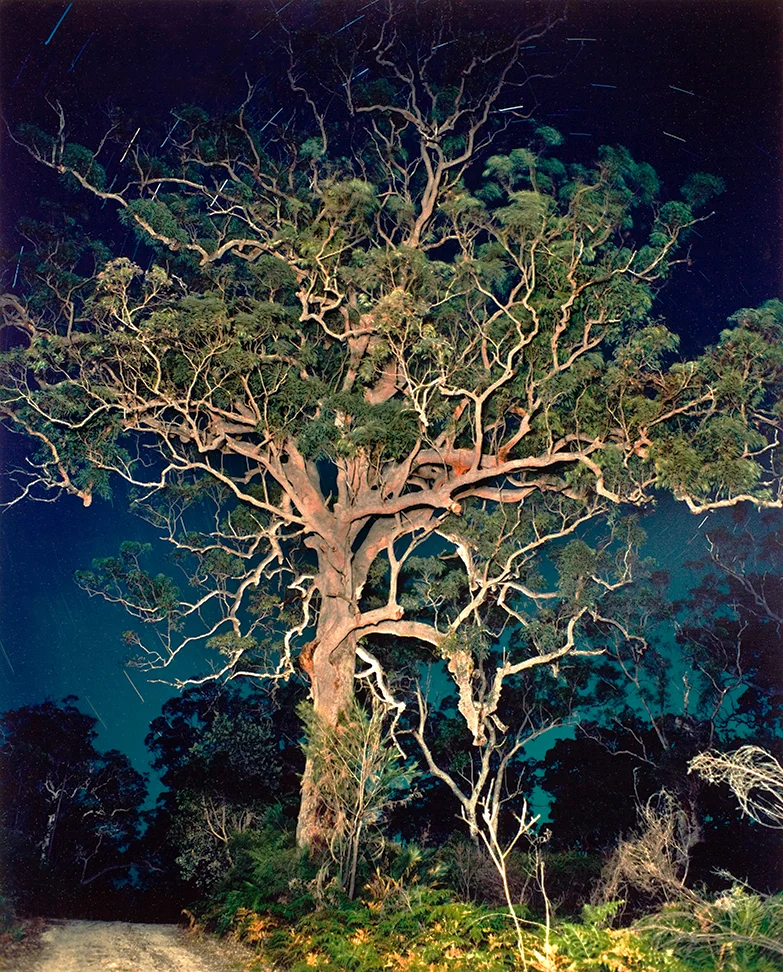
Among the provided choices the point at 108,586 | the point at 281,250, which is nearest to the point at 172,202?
the point at 281,250

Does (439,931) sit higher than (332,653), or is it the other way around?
(332,653)

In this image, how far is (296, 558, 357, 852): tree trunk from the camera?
1406 centimetres

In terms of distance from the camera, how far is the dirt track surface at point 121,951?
9211 millimetres

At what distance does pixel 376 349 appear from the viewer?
1296cm

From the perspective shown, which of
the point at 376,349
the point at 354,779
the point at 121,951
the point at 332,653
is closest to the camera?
the point at 121,951

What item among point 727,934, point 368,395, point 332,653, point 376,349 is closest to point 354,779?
point 332,653

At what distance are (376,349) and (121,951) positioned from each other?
7.88 metres

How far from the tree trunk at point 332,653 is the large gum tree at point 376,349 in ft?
0.15

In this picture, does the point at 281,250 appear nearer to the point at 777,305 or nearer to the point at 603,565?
the point at 777,305

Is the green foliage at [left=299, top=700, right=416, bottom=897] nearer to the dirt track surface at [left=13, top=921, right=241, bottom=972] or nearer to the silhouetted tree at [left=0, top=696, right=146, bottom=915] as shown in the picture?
the dirt track surface at [left=13, top=921, right=241, bottom=972]

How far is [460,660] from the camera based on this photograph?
13.6 m

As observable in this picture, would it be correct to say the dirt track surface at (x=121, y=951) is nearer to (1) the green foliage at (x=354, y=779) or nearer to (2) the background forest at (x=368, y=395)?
(2) the background forest at (x=368, y=395)

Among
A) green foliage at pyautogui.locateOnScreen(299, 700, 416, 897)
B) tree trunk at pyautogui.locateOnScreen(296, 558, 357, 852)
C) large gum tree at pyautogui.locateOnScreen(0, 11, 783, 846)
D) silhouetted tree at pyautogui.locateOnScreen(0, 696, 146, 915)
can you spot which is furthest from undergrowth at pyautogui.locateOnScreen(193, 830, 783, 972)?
silhouetted tree at pyautogui.locateOnScreen(0, 696, 146, 915)

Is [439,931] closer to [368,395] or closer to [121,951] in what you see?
[121,951]
